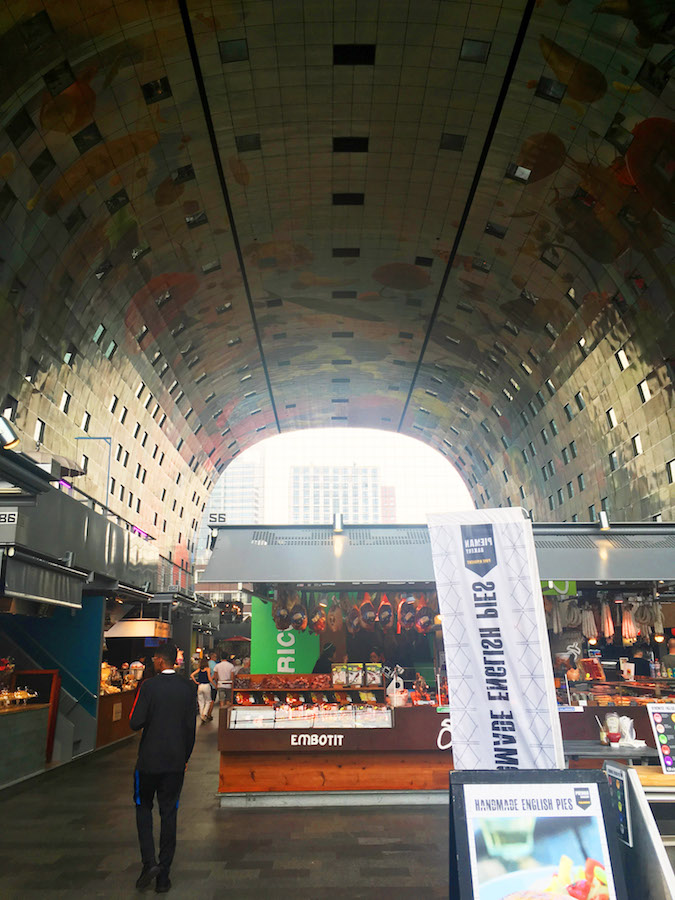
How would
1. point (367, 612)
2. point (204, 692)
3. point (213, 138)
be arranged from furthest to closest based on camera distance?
point (204, 692)
point (213, 138)
point (367, 612)

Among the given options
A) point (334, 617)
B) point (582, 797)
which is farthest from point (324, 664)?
point (582, 797)

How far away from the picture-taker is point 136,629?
16.5m

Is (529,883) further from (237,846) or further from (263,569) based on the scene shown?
(263,569)

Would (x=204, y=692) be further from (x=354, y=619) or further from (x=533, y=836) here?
(x=533, y=836)

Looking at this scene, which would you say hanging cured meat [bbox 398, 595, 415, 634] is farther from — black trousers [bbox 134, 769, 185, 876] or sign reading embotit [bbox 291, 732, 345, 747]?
black trousers [bbox 134, 769, 185, 876]

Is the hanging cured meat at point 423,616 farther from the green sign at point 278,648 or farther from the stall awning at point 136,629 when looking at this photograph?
the stall awning at point 136,629

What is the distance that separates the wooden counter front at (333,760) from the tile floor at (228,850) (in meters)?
0.33

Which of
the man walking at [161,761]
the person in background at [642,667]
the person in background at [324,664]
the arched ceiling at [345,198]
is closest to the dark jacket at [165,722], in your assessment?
the man walking at [161,761]

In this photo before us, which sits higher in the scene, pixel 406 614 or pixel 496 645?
pixel 406 614

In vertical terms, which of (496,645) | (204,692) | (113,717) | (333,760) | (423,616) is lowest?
(333,760)

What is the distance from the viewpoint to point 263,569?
8.89 meters

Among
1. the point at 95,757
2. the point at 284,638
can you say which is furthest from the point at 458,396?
the point at 95,757

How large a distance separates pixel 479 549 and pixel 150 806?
3.28m

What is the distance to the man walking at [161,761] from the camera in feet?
17.1
